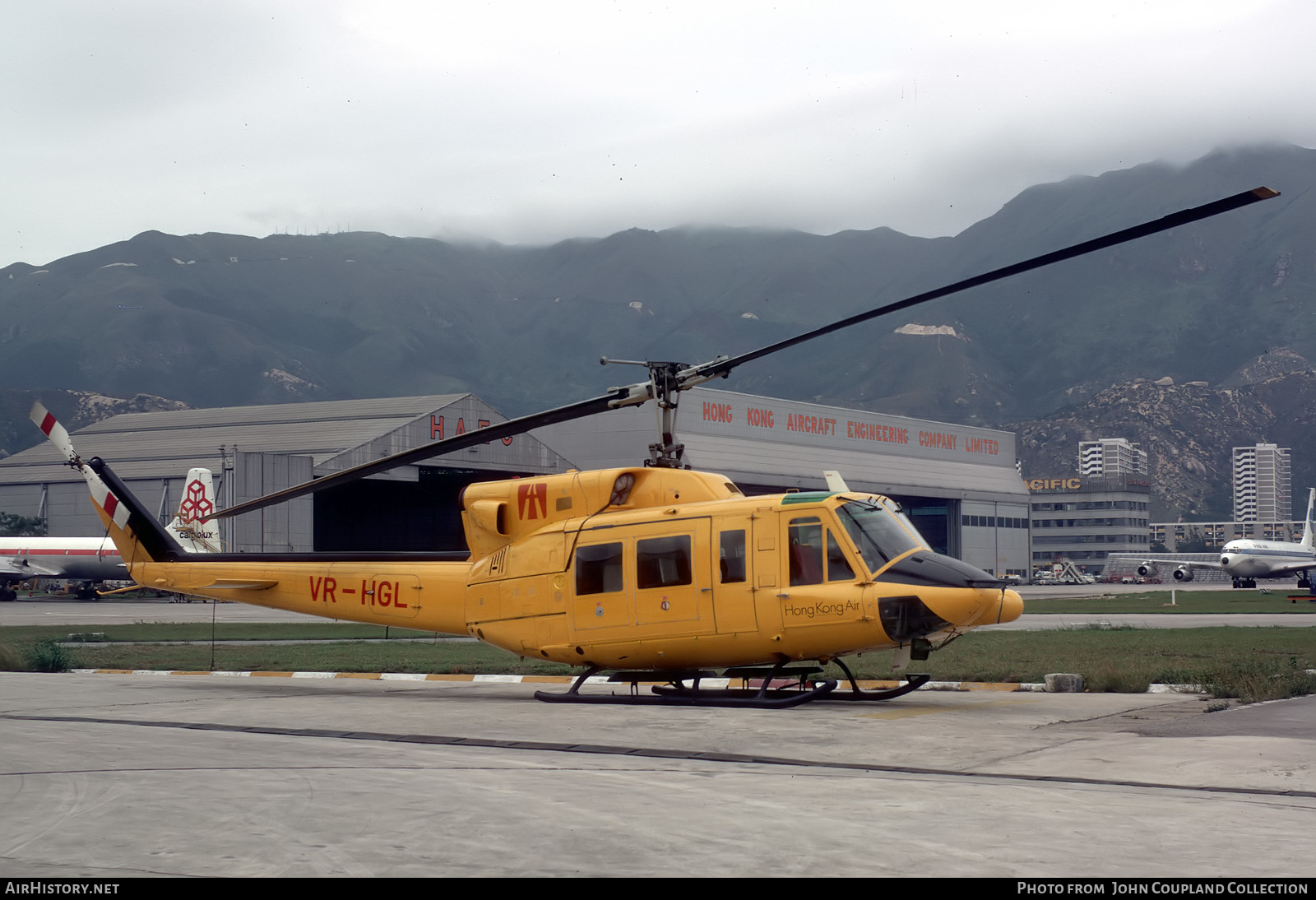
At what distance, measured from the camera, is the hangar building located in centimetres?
7425

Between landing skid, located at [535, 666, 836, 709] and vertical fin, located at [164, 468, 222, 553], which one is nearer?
landing skid, located at [535, 666, 836, 709]

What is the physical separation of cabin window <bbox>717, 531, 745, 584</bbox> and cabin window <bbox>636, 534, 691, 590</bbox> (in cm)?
46

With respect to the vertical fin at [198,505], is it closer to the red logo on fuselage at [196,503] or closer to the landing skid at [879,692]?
the red logo on fuselage at [196,503]

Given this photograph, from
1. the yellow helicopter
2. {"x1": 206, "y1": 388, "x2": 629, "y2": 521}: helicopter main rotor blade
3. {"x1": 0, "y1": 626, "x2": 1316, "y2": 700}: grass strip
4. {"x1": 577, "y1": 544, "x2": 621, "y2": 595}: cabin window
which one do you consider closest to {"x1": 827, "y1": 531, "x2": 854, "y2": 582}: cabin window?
the yellow helicopter

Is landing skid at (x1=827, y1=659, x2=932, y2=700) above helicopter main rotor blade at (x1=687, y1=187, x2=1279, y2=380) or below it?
below

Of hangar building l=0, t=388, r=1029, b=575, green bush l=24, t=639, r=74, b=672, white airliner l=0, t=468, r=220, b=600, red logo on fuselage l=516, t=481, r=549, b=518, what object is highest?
hangar building l=0, t=388, r=1029, b=575

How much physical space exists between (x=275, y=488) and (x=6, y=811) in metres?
66.9

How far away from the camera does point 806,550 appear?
14.2 metres

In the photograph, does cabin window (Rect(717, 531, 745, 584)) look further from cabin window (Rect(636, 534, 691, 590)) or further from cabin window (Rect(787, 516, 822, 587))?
cabin window (Rect(787, 516, 822, 587))

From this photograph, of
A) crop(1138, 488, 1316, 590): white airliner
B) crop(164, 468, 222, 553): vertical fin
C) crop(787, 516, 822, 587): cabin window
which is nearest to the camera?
crop(787, 516, 822, 587): cabin window

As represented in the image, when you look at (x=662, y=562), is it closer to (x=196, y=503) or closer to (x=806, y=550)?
(x=806, y=550)

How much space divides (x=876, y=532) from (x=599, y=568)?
11.6 feet

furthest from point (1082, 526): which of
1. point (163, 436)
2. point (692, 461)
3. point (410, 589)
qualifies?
point (410, 589)

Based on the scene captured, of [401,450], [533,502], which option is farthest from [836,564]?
[401,450]
